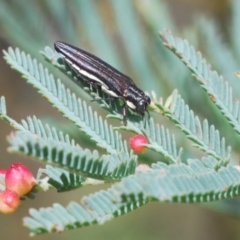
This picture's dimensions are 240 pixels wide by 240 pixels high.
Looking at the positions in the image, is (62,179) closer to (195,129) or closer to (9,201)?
(9,201)

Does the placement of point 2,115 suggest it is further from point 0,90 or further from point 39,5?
point 0,90

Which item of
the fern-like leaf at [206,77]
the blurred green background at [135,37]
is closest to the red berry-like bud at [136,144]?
the fern-like leaf at [206,77]

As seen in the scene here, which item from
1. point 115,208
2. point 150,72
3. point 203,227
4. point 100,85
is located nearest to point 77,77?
point 100,85

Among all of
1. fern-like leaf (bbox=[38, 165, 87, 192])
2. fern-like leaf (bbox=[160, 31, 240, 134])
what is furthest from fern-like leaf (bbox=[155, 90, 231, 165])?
fern-like leaf (bbox=[38, 165, 87, 192])

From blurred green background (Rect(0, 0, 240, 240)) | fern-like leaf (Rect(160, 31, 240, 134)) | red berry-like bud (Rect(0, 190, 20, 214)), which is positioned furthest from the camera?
blurred green background (Rect(0, 0, 240, 240))

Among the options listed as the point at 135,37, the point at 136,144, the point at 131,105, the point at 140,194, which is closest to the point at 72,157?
the point at 140,194

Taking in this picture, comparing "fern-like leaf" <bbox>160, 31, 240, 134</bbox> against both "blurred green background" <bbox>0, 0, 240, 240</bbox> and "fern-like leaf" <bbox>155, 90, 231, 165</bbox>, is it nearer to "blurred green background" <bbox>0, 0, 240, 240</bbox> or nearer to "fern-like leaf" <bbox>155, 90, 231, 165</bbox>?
"fern-like leaf" <bbox>155, 90, 231, 165</bbox>

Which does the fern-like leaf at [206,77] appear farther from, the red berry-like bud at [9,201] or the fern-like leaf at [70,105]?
the red berry-like bud at [9,201]
